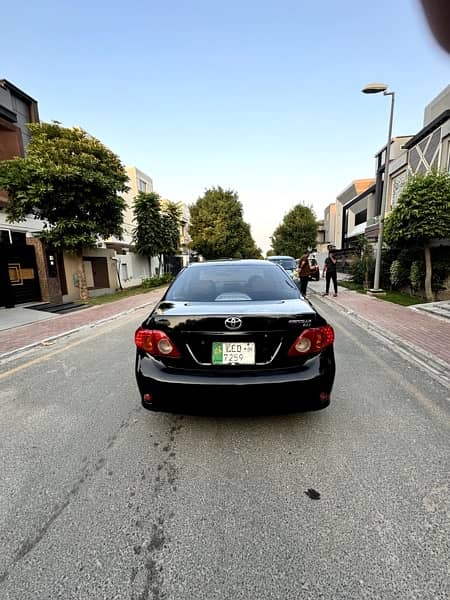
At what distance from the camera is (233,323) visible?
2.19 meters

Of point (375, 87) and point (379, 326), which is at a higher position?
point (375, 87)

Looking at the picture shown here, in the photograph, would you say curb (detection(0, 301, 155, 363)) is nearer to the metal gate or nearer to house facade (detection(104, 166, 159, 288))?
the metal gate

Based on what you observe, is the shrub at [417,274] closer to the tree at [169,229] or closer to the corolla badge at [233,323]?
the corolla badge at [233,323]

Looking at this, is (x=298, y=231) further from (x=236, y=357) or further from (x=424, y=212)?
(x=236, y=357)

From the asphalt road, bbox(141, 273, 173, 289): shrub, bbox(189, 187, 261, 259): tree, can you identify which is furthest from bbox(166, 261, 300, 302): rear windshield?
bbox(189, 187, 261, 259): tree

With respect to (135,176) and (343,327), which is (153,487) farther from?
(135,176)

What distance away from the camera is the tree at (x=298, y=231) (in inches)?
1606

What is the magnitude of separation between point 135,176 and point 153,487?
2929cm

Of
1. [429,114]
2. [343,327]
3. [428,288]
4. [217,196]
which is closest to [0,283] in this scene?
[343,327]

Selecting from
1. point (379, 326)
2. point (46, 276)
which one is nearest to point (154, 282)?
point (46, 276)

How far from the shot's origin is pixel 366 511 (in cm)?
177

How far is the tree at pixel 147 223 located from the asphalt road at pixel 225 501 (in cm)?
1882

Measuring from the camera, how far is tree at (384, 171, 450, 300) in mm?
8492

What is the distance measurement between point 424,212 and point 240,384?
358 inches
